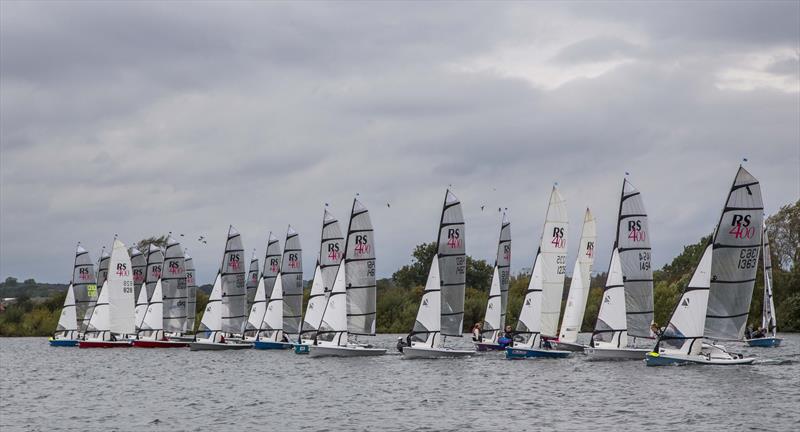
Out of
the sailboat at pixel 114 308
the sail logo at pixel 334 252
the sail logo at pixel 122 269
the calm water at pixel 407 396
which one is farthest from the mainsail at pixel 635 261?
the sail logo at pixel 122 269

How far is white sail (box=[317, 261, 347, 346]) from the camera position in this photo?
56406 millimetres

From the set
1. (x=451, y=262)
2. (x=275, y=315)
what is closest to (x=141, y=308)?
(x=275, y=315)

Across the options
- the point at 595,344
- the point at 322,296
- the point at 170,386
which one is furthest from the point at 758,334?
the point at 170,386

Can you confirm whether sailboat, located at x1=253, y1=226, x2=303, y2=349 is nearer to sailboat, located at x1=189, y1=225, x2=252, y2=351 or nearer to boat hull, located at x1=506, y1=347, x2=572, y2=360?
sailboat, located at x1=189, y1=225, x2=252, y2=351

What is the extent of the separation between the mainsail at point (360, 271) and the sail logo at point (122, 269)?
2547 cm

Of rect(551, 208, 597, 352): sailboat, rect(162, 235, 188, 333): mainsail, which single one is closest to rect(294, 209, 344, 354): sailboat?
rect(551, 208, 597, 352): sailboat

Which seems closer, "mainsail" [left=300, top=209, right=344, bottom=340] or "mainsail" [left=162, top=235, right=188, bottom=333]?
"mainsail" [left=300, top=209, right=344, bottom=340]

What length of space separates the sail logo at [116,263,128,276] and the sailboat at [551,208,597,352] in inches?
1283

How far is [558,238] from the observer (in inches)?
2379

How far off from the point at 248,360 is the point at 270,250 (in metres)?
16.3

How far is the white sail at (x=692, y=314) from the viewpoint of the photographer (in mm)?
44500

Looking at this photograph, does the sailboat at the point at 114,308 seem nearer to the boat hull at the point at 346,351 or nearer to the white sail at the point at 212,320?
the white sail at the point at 212,320

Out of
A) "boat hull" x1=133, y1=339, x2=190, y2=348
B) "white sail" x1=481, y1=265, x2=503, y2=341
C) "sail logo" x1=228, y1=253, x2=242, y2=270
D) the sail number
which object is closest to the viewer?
the sail number

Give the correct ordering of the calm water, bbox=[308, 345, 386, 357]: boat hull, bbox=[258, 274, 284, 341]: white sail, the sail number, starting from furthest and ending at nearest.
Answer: bbox=[258, 274, 284, 341]: white sail < bbox=[308, 345, 386, 357]: boat hull < the sail number < the calm water
